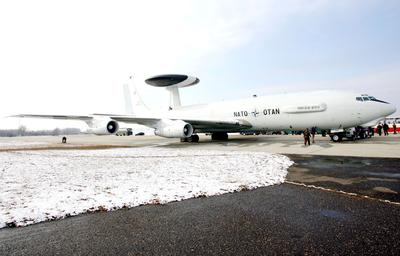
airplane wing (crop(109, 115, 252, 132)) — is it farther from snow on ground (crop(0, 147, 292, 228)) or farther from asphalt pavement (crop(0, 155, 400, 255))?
asphalt pavement (crop(0, 155, 400, 255))

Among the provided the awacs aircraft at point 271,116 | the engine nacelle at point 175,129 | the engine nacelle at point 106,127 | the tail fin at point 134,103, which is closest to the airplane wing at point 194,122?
the awacs aircraft at point 271,116

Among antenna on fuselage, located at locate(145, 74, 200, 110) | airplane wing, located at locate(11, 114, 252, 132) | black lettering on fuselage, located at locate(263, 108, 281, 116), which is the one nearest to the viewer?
black lettering on fuselage, located at locate(263, 108, 281, 116)

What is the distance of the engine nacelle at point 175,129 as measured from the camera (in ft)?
77.8

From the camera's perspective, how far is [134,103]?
135 ft

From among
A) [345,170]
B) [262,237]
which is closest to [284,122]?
[345,170]

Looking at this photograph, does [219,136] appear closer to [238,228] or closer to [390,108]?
[390,108]

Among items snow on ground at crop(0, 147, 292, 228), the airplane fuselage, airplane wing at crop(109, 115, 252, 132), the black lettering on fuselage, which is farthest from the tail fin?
snow on ground at crop(0, 147, 292, 228)

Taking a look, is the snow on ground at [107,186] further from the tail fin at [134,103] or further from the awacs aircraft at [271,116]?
the tail fin at [134,103]

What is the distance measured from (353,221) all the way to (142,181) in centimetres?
541

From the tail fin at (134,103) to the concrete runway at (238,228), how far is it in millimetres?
35332

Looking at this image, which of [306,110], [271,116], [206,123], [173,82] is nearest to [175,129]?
[206,123]

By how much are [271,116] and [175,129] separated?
878cm

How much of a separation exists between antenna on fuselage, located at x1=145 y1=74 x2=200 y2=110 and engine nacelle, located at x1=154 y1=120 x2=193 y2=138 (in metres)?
15.4

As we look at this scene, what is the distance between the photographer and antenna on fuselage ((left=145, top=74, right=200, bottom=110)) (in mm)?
39438
